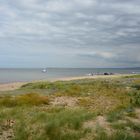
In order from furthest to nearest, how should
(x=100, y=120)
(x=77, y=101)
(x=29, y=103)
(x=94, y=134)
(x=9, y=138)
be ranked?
(x=77, y=101)
(x=29, y=103)
(x=100, y=120)
(x=94, y=134)
(x=9, y=138)

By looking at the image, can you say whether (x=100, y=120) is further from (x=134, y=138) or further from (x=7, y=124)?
(x=7, y=124)

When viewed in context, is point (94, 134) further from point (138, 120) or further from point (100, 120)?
point (138, 120)

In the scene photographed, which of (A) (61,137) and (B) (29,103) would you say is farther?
(B) (29,103)

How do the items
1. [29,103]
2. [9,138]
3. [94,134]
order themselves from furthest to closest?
1. [29,103]
2. [94,134]
3. [9,138]

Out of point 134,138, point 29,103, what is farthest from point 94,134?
point 29,103

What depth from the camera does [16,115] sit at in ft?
44.0

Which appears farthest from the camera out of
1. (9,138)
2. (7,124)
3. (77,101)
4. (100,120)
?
(77,101)

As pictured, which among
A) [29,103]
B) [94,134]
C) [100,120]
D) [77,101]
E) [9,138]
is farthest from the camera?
[77,101]

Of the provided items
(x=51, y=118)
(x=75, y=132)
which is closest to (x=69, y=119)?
(x=51, y=118)

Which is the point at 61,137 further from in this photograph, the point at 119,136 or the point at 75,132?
the point at 119,136

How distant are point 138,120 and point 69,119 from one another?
313cm

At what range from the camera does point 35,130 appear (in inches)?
435

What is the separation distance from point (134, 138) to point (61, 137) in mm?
2362

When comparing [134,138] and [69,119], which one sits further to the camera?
[69,119]
